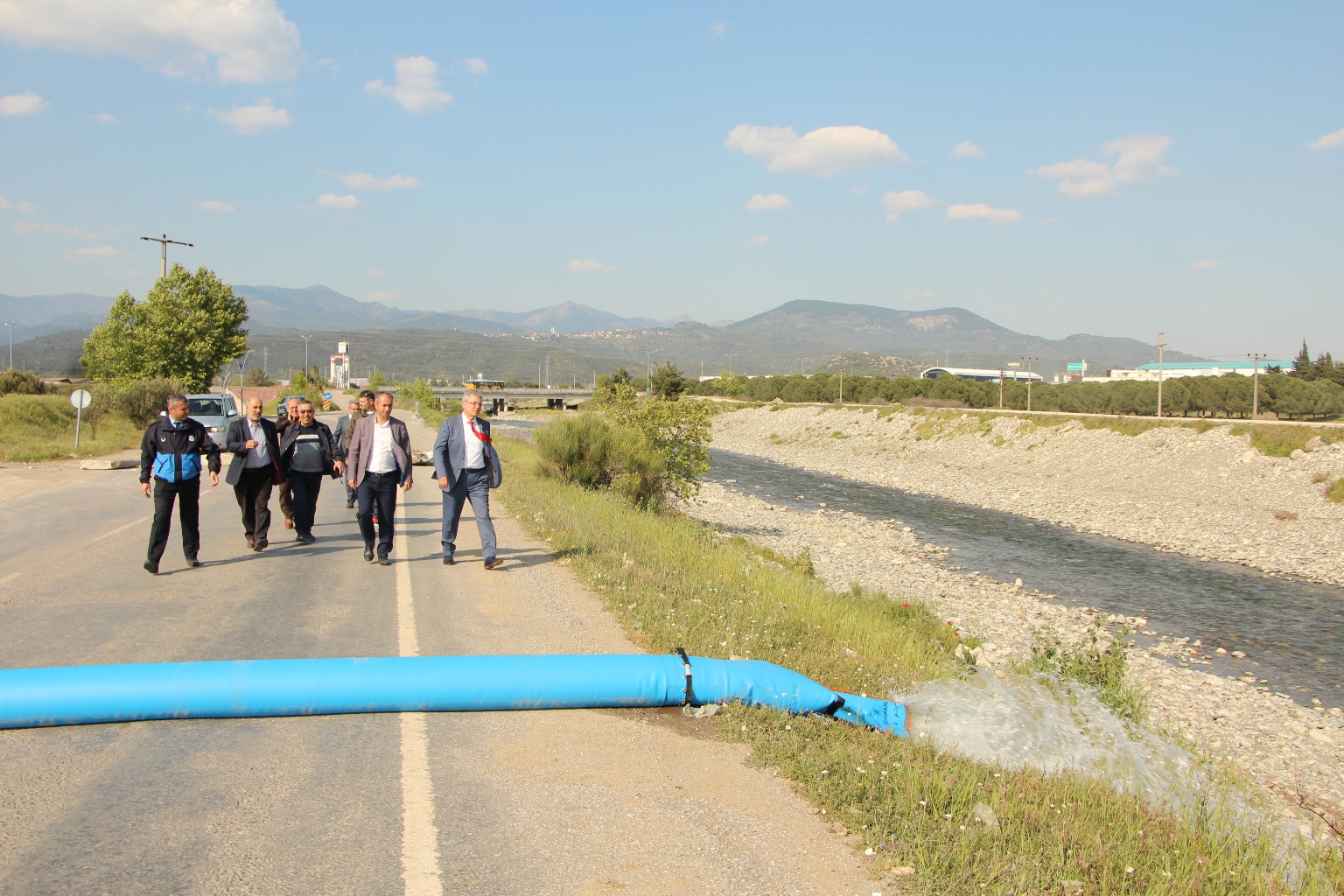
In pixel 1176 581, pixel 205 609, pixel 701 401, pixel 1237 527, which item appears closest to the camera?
pixel 205 609

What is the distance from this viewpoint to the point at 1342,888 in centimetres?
498

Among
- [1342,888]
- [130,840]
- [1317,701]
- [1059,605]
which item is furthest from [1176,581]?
[130,840]

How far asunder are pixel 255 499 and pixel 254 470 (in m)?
0.39

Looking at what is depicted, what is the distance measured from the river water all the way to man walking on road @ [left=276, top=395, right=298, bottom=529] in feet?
44.0

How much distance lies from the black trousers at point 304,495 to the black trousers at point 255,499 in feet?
1.13

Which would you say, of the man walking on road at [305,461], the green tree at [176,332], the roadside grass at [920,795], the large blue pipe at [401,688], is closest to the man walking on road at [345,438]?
the man walking on road at [305,461]

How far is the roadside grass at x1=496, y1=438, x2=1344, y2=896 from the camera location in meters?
3.82

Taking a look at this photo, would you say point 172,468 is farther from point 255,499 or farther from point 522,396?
point 522,396

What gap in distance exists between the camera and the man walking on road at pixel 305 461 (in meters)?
11.4

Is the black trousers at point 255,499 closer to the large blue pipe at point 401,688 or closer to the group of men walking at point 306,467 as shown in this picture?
the group of men walking at point 306,467

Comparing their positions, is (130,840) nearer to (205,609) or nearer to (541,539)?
(205,609)

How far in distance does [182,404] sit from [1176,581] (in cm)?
2033

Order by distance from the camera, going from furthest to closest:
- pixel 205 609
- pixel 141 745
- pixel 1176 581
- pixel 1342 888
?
pixel 1176 581 → pixel 205 609 → pixel 1342 888 → pixel 141 745

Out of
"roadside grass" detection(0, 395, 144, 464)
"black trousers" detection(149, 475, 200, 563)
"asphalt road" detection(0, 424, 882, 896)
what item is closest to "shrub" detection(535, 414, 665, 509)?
"black trousers" detection(149, 475, 200, 563)
